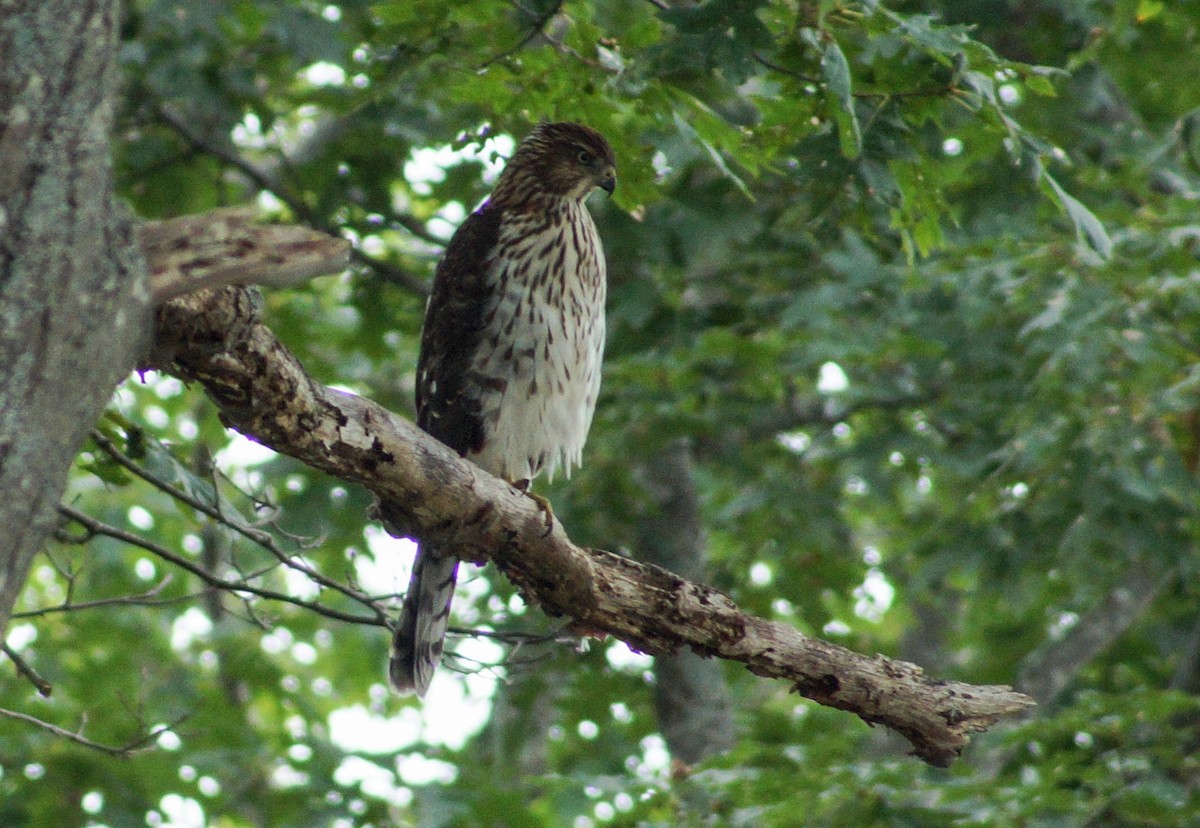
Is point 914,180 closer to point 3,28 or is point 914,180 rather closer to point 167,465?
point 167,465

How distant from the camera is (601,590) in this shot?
354 centimetres

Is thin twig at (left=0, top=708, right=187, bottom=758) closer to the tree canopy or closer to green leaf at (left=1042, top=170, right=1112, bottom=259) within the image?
the tree canopy

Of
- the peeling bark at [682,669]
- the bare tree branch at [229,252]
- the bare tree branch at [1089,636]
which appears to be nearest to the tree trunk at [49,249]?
the bare tree branch at [229,252]

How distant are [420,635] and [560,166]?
1.70 m

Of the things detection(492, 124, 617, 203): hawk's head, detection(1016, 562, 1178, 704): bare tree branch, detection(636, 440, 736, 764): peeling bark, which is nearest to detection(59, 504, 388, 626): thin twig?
detection(492, 124, 617, 203): hawk's head

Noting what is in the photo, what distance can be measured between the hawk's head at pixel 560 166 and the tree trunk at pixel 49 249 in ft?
10.2

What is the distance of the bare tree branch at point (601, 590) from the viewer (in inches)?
121

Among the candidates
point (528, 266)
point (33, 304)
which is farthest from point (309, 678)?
point (33, 304)

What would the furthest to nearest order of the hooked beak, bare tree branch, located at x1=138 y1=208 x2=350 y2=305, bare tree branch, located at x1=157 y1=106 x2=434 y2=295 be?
bare tree branch, located at x1=157 y1=106 x2=434 y2=295
the hooked beak
bare tree branch, located at x1=138 y1=208 x2=350 y2=305

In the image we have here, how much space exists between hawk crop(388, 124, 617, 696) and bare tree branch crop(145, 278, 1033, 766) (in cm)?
101

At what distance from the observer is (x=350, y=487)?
6645 millimetres

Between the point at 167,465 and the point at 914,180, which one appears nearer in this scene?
the point at 167,465

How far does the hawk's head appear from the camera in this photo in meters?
4.87

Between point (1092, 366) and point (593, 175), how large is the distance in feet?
8.32
